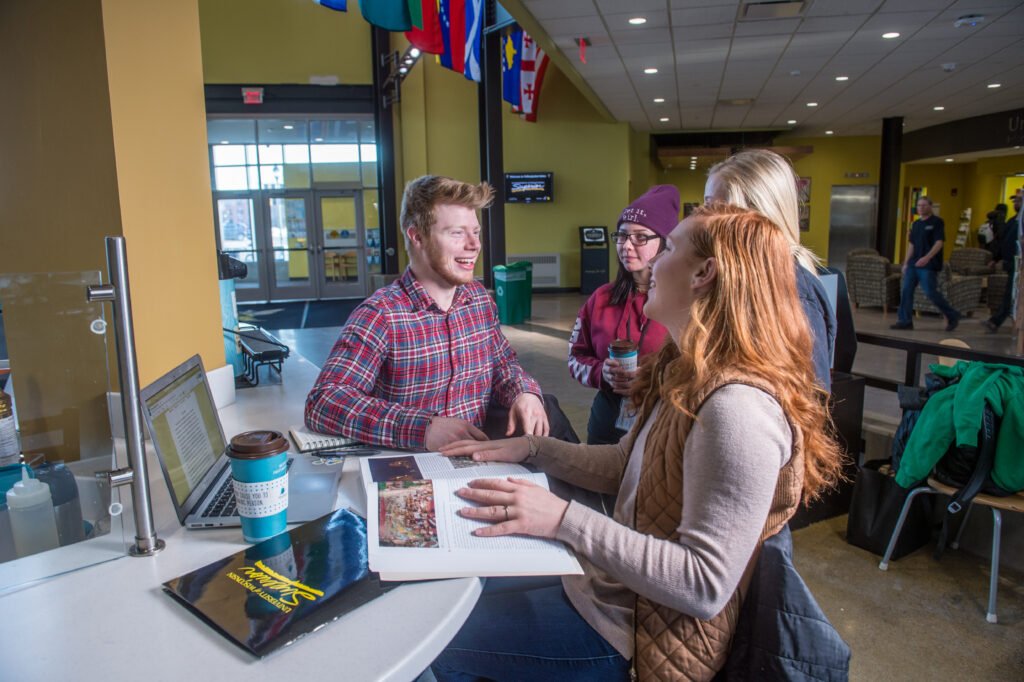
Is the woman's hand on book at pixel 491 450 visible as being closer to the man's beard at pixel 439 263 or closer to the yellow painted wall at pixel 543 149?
the man's beard at pixel 439 263

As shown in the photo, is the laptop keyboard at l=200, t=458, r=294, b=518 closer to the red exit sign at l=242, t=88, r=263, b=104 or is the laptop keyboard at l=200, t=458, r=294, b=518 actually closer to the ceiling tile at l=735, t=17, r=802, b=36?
the ceiling tile at l=735, t=17, r=802, b=36

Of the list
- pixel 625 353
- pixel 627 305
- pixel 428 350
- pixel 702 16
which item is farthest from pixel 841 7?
pixel 428 350

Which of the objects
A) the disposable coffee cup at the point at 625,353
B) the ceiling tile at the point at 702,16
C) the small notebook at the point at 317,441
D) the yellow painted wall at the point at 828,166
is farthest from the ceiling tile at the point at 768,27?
the yellow painted wall at the point at 828,166

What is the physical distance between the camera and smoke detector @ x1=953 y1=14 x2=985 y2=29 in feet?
20.2

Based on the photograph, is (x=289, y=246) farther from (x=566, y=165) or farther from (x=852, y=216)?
(x=852, y=216)

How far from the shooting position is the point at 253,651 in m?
0.85

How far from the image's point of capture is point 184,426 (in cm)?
134

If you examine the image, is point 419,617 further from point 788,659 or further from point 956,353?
point 956,353

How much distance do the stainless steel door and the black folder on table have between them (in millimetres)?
16928

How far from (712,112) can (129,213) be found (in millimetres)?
11660

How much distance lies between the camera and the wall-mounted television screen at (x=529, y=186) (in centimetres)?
1285

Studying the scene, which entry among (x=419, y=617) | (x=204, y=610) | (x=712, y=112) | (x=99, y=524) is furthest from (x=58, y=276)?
(x=712, y=112)

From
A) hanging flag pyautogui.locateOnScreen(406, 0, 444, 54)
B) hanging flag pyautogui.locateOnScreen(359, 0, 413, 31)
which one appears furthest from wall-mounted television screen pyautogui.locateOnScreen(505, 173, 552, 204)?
hanging flag pyautogui.locateOnScreen(359, 0, 413, 31)

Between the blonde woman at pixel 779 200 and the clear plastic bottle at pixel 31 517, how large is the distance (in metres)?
1.71
